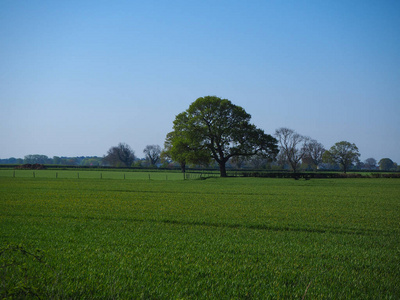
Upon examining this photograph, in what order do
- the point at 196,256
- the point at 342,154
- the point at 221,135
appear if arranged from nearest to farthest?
1. the point at 196,256
2. the point at 221,135
3. the point at 342,154

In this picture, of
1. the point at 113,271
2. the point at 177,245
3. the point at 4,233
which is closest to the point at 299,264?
the point at 177,245

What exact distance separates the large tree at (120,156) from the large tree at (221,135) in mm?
80312

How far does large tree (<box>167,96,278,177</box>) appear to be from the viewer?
60062 mm

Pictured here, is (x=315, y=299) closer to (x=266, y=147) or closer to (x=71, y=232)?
(x=71, y=232)

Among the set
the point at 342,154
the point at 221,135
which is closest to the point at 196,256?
the point at 221,135

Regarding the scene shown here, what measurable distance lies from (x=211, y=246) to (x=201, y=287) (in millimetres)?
3326

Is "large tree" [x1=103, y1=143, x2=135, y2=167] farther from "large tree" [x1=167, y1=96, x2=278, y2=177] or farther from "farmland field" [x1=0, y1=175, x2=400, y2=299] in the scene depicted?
"farmland field" [x1=0, y1=175, x2=400, y2=299]

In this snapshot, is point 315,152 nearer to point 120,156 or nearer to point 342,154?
point 342,154

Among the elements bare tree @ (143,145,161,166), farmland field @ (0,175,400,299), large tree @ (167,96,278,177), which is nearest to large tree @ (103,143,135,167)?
bare tree @ (143,145,161,166)

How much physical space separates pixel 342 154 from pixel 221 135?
7273cm

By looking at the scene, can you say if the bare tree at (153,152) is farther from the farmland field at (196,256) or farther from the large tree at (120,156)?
the farmland field at (196,256)

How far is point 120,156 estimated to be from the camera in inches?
5428

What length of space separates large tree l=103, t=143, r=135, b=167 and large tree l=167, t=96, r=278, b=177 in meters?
80.3

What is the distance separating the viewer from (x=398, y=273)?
7.36 m
